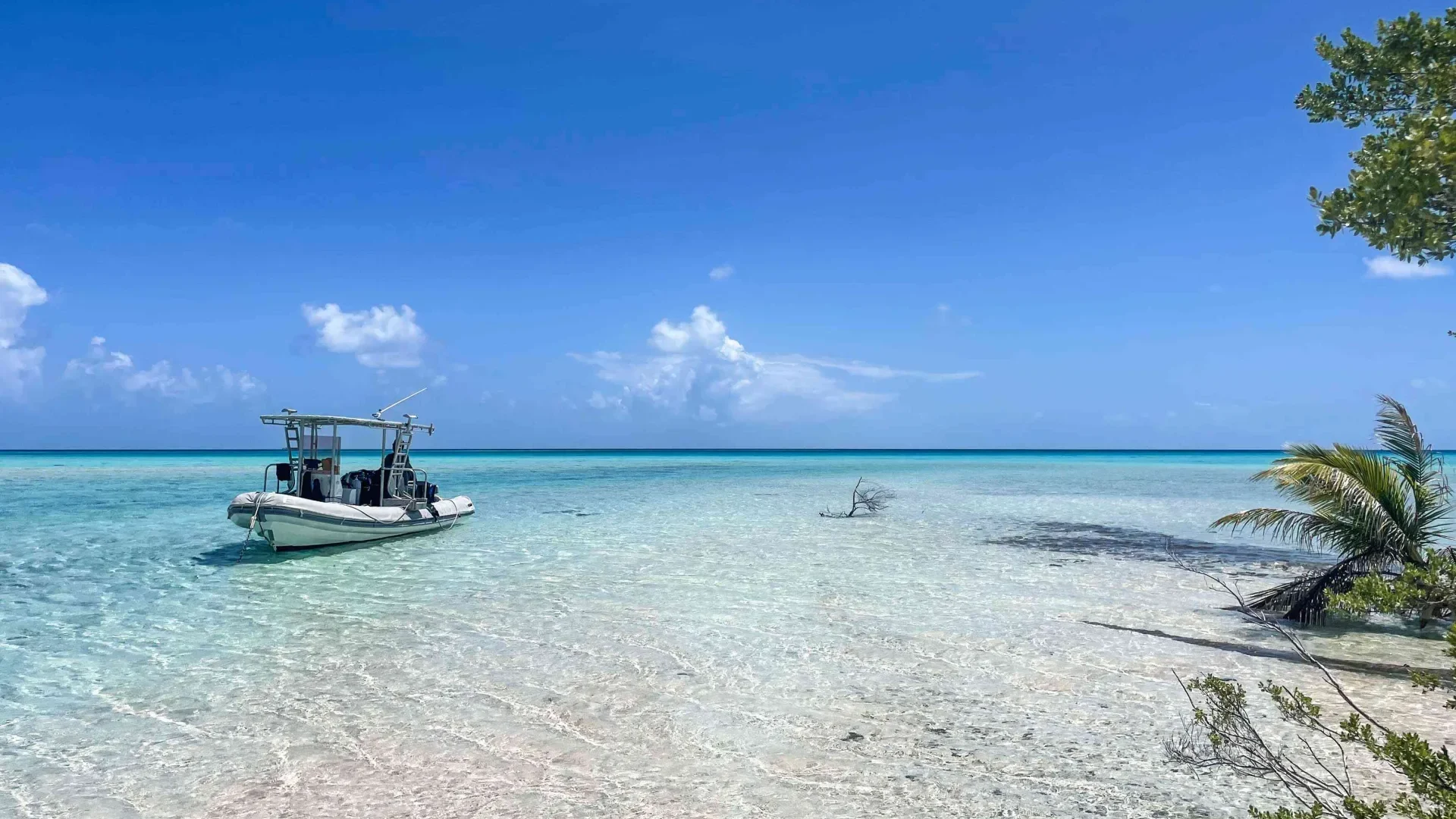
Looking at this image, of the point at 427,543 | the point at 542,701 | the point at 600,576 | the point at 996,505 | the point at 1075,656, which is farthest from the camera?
the point at 996,505

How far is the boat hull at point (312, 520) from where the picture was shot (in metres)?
15.4

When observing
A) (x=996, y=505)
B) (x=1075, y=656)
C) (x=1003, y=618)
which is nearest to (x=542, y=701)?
(x=1075, y=656)

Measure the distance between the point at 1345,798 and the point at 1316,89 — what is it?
488cm

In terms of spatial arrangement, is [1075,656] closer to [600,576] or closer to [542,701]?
[542,701]

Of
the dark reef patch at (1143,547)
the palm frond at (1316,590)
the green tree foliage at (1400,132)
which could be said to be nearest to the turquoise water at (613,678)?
the dark reef patch at (1143,547)

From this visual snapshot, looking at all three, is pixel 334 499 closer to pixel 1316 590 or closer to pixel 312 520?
pixel 312 520

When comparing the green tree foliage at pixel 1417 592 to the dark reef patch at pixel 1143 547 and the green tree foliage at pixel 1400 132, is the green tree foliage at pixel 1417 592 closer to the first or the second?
the green tree foliage at pixel 1400 132

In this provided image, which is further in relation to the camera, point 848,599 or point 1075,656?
point 848,599

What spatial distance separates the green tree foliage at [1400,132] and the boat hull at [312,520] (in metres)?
16.7

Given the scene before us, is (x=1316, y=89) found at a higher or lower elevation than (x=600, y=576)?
higher

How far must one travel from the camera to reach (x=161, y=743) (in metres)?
6.25

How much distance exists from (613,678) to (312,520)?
1077 centimetres

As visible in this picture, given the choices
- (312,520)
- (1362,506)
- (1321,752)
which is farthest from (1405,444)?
(312,520)

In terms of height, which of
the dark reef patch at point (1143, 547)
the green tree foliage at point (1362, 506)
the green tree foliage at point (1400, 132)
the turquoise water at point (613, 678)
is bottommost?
the dark reef patch at point (1143, 547)
